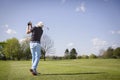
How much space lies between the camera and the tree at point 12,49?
83.6 metres

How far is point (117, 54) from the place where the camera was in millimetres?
72875

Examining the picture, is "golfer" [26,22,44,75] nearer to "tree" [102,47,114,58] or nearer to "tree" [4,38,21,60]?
"tree" [102,47,114,58]

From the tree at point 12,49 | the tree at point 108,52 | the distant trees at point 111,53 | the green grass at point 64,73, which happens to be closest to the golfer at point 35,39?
the green grass at point 64,73

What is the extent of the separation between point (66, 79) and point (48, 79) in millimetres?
600

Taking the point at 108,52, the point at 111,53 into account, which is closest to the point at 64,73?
the point at 111,53

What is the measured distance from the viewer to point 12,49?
277 ft

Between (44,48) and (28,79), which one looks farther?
(44,48)

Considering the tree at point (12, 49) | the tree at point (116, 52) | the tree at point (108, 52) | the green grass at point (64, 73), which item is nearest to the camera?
the green grass at point (64, 73)

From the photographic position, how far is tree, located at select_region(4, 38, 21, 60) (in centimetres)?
8362

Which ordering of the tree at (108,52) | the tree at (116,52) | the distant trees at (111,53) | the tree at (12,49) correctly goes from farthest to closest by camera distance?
the tree at (12,49) < the tree at (108,52) < the distant trees at (111,53) < the tree at (116,52)

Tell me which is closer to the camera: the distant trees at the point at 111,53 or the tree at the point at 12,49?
the distant trees at the point at 111,53

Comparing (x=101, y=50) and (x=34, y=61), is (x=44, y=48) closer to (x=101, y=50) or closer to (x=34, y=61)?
(x=101, y=50)

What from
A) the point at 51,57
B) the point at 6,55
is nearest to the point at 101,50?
the point at 51,57

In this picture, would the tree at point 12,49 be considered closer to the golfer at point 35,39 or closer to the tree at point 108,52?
the tree at point 108,52
